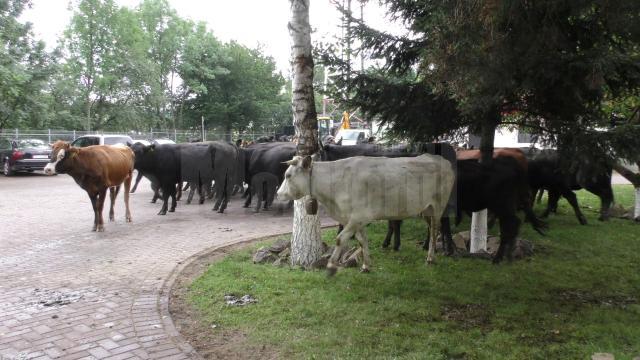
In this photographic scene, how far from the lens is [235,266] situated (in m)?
7.01

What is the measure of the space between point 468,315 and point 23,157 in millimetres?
24457

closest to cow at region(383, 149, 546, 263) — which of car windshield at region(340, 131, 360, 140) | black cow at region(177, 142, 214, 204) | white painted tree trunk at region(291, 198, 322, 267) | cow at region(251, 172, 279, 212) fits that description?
white painted tree trunk at region(291, 198, 322, 267)

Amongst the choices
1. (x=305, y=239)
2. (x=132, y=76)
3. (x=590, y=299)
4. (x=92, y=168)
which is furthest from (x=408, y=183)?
(x=132, y=76)

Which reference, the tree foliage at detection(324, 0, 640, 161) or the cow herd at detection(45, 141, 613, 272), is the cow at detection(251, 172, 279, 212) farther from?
the tree foliage at detection(324, 0, 640, 161)

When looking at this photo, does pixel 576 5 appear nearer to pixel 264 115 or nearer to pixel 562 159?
pixel 562 159

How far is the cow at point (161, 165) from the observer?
1205 centimetres

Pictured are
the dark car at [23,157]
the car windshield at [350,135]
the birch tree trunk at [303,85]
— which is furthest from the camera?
A: the car windshield at [350,135]

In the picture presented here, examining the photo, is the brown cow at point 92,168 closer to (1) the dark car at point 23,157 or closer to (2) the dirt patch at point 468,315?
(2) the dirt patch at point 468,315

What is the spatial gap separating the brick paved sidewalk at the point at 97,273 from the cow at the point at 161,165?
0.69 m

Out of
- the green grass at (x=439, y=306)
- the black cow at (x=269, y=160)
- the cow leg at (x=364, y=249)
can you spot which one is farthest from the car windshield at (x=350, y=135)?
the cow leg at (x=364, y=249)

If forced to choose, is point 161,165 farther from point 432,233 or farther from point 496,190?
point 496,190

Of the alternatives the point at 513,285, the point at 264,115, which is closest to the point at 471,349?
the point at 513,285

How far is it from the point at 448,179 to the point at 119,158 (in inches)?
299

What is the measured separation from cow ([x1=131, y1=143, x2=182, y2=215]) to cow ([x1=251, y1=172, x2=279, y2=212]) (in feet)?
6.55
